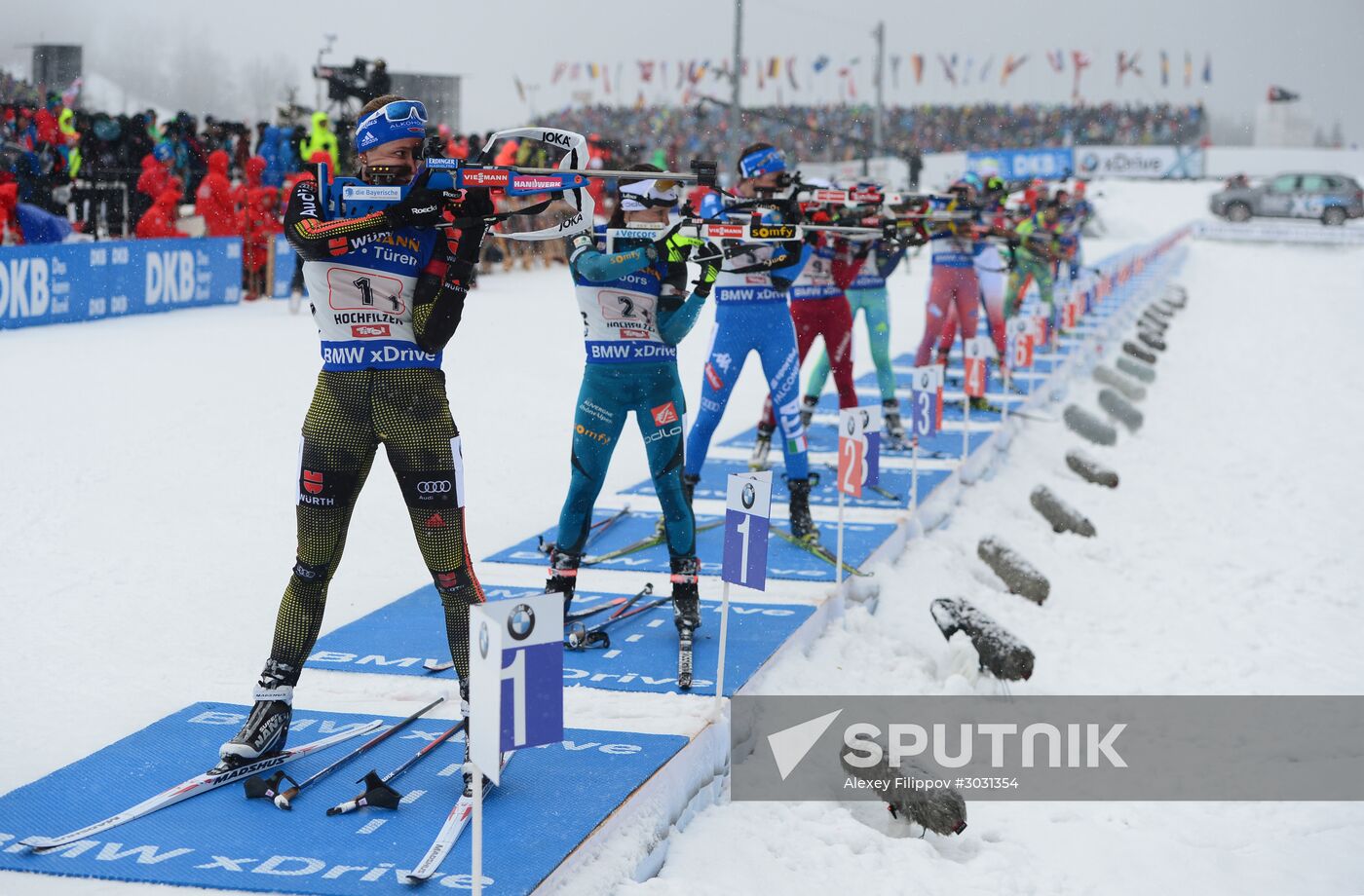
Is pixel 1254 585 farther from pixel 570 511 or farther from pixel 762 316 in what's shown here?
pixel 570 511

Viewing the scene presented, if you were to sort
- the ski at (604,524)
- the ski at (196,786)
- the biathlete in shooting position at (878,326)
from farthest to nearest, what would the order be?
the biathlete in shooting position at (878,326) → the ski at (604,524) → the ski at (196,786)

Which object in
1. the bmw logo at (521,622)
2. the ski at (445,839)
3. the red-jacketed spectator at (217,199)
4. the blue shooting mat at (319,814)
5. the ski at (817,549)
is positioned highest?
the red-jacketed spectator at (217,199)

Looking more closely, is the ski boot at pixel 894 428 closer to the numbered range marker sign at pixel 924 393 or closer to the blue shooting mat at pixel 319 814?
the numbered range marker sign at pixel 924 393

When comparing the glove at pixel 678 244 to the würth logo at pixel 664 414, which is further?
the würth logo at pixel 664 414

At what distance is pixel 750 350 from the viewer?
8.35 m

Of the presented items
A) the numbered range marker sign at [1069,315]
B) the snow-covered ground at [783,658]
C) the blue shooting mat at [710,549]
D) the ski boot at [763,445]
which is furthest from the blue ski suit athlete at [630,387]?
the numbered range marker sign at [1069,315]

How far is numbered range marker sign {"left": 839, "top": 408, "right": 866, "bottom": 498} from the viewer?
25.4ft

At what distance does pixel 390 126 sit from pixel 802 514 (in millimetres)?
4420

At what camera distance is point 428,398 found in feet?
15.3

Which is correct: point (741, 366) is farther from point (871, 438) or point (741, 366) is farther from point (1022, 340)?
point (1022, 340)

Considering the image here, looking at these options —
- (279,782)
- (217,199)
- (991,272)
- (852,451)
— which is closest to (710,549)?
(852,451)

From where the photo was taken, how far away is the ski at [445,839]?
4000 millimetres

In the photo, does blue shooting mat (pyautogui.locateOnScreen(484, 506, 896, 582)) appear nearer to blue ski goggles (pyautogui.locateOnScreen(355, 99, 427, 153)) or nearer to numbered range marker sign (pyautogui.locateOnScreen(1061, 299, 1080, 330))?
blue ski goggles (pyautogui.locateOnScreen(355, 99, 427, 153))

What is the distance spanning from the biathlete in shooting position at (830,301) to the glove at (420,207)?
5.16 m
